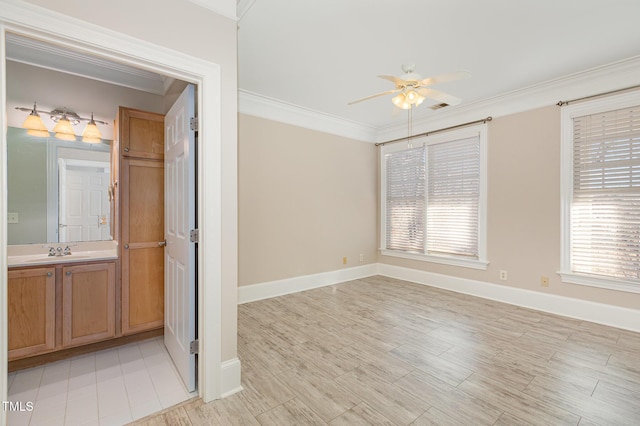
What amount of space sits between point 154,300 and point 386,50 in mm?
3332

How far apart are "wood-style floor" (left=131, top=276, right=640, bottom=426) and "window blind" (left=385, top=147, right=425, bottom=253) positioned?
156 centimetres

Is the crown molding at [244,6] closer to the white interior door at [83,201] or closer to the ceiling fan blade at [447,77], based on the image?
the ceiling fan blade at [447,77]

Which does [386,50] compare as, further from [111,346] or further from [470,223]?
[111,346]

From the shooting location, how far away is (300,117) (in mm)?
4363

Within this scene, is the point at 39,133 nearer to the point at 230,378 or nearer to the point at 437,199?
the point at 230,378

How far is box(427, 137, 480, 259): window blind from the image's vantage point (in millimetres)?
4137

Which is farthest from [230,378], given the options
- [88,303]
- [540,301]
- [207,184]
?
[540,301]

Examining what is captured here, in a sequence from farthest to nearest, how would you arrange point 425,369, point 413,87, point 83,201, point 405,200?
point 405,200, point 83,201, point 413,87, point 425,369

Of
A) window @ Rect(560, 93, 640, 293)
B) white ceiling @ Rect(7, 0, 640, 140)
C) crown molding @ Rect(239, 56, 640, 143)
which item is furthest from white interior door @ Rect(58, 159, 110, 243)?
window @ Rect(560, 93, 640, 293)

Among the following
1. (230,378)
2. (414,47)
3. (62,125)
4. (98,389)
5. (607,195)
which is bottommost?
(98,389)

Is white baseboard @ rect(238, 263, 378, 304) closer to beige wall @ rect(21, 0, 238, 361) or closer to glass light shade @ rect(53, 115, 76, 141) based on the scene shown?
beige wall @ rect(21, 0, 238, 361)

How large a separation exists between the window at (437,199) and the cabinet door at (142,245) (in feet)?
12.7

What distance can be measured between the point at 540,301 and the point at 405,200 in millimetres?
2380

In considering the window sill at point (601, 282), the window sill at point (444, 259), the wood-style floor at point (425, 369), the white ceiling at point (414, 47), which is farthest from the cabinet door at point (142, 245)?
the window sill at point (601, 282)
